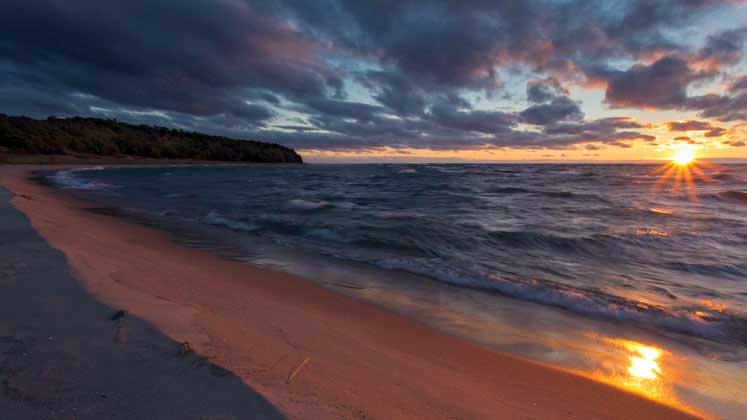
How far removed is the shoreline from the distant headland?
178 ft

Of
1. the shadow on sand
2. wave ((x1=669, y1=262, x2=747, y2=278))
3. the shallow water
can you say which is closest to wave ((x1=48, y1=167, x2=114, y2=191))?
the shallow water

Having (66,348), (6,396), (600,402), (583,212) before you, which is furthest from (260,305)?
Result: (583,212)

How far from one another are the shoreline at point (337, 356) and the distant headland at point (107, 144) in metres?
54.2

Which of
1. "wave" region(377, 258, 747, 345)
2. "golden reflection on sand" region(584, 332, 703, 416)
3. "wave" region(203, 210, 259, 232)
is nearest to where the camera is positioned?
"golden reflection on sand" region(584, 332, 703, 416)

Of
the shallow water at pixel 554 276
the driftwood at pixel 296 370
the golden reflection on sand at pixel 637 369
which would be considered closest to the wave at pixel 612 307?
the shallow water at pixel 554 276

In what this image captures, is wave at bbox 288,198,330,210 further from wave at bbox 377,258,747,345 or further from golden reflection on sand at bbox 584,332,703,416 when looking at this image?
golden reflection on sand at bbox 584,332,703,416

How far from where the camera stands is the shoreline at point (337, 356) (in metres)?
1.94

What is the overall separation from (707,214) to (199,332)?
57.6 ft

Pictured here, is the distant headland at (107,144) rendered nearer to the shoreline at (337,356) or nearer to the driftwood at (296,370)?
the shoreline at (337,356)

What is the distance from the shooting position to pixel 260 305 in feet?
11.5

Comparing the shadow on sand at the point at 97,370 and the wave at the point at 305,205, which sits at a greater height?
the shadow on sand at the point at 97,370

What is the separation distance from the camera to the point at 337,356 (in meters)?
2.49

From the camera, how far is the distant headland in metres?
46.3

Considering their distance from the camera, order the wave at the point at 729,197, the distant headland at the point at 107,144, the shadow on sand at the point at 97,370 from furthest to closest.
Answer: the distant headland at the point at 107,144 < the wave at the point at 729,197 < the shadow on sand at the point at 97,370
